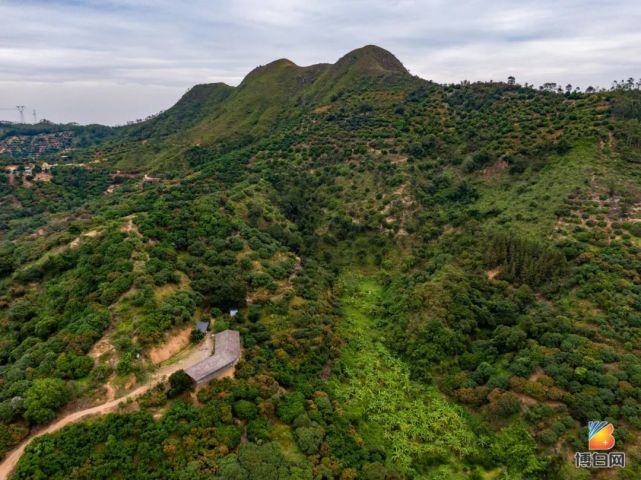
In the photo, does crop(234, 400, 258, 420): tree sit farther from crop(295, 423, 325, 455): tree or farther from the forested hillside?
crop(295, 423, 325, 455): tree

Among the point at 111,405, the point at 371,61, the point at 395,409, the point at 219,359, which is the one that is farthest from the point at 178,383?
the point at 371,61

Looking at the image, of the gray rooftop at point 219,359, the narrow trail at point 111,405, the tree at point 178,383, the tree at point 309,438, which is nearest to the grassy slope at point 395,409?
the tree at point 309,438

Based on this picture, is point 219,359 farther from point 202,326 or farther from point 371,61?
point 371,61

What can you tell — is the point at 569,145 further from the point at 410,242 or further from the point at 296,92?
the point at 296,92

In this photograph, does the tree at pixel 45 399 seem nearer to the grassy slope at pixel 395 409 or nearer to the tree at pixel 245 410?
the tree at pixel 245 410

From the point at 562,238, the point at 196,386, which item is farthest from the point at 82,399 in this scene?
the point at 562,238

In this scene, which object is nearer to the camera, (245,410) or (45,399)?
(45,399)

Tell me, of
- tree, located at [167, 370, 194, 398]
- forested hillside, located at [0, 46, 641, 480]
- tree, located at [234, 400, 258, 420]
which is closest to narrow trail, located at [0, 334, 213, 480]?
forested hillside, located at [0, 46, 641, 480]
